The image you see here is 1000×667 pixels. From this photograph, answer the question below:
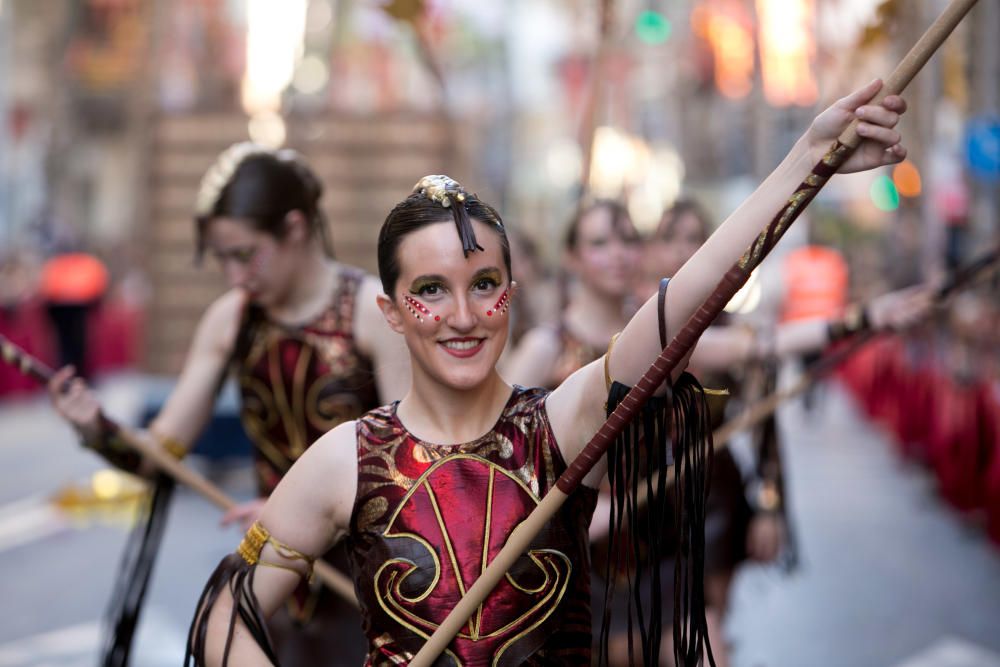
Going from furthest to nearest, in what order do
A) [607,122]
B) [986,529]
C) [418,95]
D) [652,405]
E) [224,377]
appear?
[607,122]
[418,95]
[986,529]
[224,377]
[652,405]

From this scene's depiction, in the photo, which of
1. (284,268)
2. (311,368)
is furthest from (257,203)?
(311,368)

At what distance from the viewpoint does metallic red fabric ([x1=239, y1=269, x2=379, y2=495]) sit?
3.64 m

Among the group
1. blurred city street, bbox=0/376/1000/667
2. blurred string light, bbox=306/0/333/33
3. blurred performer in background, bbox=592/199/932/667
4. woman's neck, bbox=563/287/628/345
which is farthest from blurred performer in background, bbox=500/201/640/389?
blurred string light, bbox=306/0/333/33

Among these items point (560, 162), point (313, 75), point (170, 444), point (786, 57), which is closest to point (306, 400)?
point (170, 444)

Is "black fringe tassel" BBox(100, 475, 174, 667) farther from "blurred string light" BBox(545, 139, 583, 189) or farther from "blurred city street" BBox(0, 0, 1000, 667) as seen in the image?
"blurred string light" BBox(545, 139, 583, 189)

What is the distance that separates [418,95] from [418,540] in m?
15.5

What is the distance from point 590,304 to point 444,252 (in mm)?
2206

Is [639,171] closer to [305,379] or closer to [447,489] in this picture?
[305,379]

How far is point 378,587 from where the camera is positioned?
89.6 inches

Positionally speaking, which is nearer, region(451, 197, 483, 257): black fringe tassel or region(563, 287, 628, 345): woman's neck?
region(451, 197, 483, 257): black fringe tassel

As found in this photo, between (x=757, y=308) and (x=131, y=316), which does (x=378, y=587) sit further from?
(x=131, y=316)

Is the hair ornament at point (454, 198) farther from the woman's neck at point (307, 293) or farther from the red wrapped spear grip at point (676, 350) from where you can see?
the woman's neck at point (307, 293)

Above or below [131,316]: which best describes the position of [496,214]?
above

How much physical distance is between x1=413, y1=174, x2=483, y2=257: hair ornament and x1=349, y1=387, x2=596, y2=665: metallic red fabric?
0.34m
